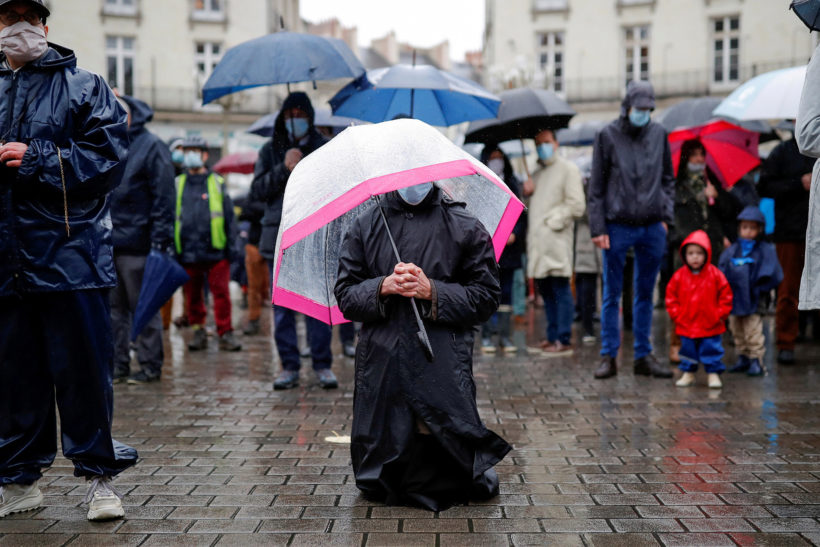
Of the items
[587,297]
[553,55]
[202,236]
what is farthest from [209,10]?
[587,297]

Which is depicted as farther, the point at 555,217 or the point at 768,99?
the point at 555,217

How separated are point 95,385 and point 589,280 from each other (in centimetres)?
760

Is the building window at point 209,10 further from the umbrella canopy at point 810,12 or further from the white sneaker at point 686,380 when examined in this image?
the umbrella canopy at point 810,12

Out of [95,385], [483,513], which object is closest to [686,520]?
[483,513]

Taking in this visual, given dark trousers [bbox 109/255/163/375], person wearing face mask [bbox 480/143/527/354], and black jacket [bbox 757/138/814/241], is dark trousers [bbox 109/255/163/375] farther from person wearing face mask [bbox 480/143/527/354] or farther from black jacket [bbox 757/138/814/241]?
black jacket [bbox 757/138/814/241]

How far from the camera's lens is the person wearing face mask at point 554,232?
9.59 meters

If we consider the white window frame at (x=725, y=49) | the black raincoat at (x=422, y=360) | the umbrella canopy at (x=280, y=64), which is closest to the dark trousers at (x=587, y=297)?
the umbrella canopy at (x=280, y=64)

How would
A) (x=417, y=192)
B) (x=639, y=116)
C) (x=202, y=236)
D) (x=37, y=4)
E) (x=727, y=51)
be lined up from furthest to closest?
(x=727, y=51) → (x=202, y=236) → (x=639, y=116) → (x=417, y=192) → (x=37, y=4)

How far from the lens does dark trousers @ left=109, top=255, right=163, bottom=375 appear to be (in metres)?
8.09

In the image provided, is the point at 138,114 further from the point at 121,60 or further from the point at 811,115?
the point at 121,60

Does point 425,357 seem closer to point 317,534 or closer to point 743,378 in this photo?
point 317,534

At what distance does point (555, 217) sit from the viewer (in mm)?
9656

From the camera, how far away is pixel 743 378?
808cm

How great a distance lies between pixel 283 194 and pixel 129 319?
5.55 ft
